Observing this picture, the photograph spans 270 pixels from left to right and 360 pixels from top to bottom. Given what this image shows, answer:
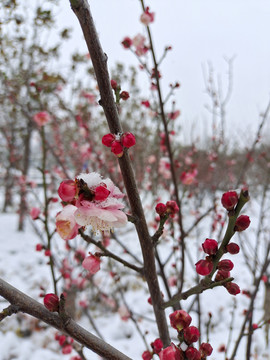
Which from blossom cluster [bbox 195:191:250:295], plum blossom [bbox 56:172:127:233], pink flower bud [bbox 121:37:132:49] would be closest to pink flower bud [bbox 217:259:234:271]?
blossom cluster [bbox 195:191:250:295]

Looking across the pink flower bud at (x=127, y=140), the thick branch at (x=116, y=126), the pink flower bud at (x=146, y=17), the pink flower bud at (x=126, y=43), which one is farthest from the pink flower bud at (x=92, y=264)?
the pink flower bud at (x=126, y=43)

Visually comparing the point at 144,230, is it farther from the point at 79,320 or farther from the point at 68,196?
the point at 79,320

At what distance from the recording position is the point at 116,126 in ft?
1.94

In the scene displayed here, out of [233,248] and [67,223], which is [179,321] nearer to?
[233,248]

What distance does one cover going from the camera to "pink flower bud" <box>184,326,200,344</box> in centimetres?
55

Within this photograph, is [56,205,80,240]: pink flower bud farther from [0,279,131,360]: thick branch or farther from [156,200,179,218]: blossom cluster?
[156,200,179,218]: blossom cluster

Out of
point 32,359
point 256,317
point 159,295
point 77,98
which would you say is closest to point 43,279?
point 32,359

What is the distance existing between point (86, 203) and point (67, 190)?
0.15 ft

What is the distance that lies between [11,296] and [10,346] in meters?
3.26

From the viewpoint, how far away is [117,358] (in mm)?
555

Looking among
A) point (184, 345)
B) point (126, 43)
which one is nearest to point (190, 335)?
point (184, 345)

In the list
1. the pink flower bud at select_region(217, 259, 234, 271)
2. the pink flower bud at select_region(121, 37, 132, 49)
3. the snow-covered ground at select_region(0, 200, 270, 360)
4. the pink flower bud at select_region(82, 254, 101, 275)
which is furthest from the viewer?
the snow-covered ground at select_region(0, 200, 270, 360)

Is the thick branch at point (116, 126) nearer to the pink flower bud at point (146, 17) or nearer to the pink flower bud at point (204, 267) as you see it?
the pink flower bud at point (204, 267)

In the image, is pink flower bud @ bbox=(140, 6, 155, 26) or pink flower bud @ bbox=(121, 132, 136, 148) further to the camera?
pink flower bud @ bbox=(140, 6, 155, 26)
